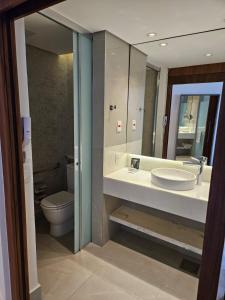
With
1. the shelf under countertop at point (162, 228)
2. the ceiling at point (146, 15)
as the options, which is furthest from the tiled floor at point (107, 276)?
the ceiling at point (146, 15)

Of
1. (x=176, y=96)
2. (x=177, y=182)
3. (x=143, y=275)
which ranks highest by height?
(x=176, y=96)

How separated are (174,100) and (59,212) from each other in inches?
69.2

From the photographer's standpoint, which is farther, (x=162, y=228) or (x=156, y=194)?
(x=162, y=228)

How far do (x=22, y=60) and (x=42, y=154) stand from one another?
165 centimetres

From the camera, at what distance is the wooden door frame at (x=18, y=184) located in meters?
0.71

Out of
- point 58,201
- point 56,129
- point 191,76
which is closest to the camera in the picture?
point 191,76

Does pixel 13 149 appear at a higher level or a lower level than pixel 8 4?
lower

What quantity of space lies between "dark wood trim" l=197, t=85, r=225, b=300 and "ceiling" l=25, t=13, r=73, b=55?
1641 mm

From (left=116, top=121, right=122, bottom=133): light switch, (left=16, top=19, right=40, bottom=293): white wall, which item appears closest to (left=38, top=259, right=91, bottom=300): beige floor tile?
(left=16, top=19, right=40, bottom=293): white wall

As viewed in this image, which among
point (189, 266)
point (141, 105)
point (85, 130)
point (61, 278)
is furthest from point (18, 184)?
point (189, 266)

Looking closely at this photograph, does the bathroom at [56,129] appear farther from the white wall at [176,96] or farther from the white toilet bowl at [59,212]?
the white wall at [176,96]

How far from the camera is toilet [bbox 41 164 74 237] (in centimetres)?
222

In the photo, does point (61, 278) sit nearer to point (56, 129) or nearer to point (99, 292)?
point (99, 292)

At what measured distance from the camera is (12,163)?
119cm
